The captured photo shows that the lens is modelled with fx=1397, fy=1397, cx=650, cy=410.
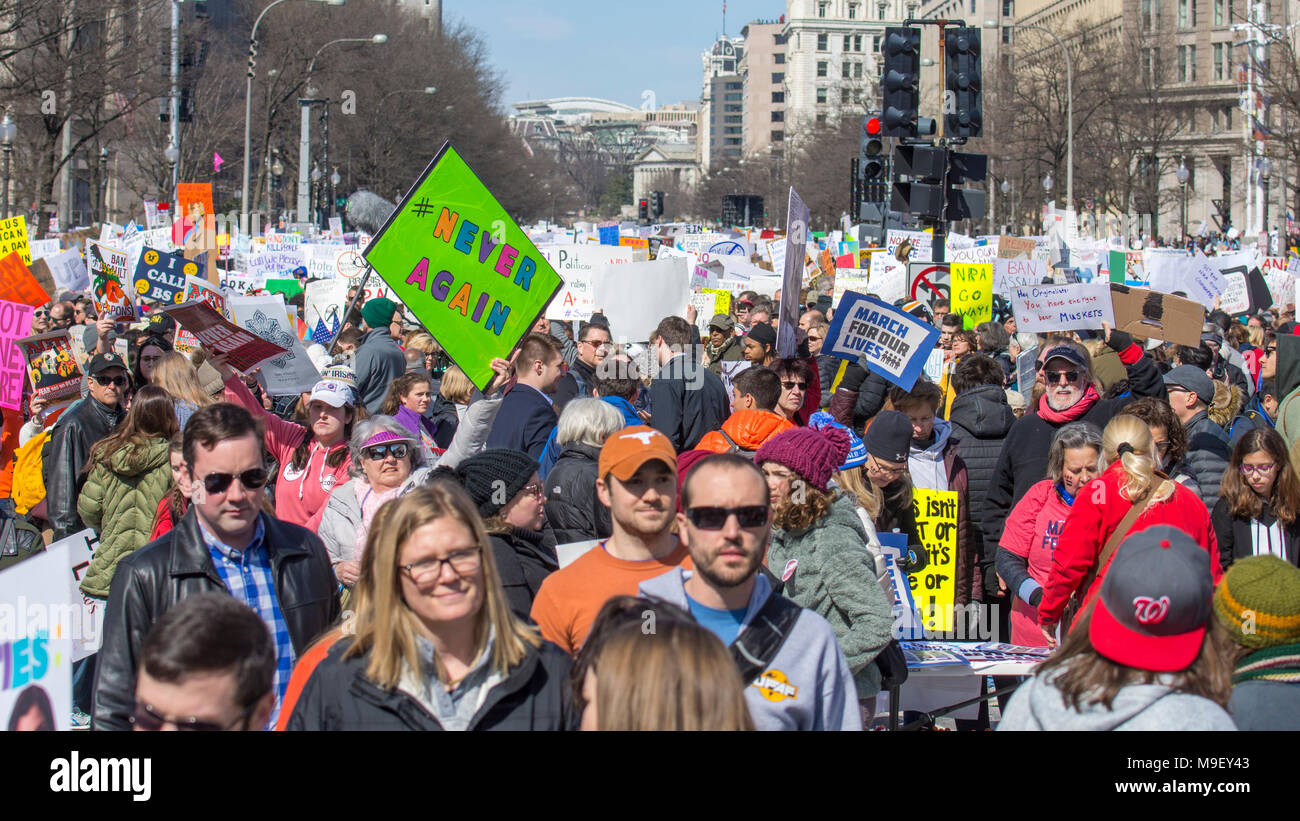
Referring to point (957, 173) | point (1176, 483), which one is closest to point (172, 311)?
point (1176, 483)

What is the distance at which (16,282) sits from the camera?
1100cm

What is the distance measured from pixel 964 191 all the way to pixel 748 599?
10.7m

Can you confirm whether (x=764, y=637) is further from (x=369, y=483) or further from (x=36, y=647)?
(x=369, y=483)

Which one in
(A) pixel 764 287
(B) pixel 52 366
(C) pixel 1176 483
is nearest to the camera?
(C) pixel 1176 483

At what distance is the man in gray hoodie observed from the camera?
10.5 ft

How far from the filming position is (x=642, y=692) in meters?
2.66

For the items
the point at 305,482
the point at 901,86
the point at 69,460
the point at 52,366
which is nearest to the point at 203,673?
the point at 305,482

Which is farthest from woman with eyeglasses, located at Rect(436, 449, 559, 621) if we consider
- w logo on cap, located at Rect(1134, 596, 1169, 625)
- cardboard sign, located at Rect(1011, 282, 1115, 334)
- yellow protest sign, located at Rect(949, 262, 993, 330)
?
yellow protest sign, located at Rect(949, 262, 993, 330)

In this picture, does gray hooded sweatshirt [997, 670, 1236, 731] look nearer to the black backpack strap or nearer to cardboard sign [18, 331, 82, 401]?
the black backpack strap

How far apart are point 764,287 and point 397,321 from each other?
7.32 m

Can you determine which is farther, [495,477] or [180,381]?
[180,381]

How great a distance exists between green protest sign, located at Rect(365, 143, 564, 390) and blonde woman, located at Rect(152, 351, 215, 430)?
1.10 meters

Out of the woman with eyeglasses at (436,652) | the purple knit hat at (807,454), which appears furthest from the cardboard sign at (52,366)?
the woman with eyeglasses at (436,652)

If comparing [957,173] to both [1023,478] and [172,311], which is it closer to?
[1023,478]
